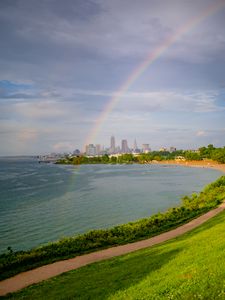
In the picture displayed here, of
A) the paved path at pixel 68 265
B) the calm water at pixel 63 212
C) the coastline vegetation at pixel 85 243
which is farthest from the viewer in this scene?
the calm water at pixel 63 212

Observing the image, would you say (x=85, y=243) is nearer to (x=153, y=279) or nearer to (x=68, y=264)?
(x=68, y=264)

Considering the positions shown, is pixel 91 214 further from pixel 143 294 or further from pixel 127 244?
pixel 143 294

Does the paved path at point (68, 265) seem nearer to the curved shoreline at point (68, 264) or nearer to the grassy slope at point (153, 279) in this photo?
the curved shoreline at point (68, 264)

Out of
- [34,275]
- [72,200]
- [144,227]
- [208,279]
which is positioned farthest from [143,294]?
[72,200]

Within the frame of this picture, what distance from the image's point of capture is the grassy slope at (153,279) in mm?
11352

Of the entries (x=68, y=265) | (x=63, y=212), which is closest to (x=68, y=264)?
(x=68, y=265)

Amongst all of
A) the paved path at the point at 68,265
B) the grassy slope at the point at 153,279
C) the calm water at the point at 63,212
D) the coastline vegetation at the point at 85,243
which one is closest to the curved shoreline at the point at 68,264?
the paved path at the point at 68,265

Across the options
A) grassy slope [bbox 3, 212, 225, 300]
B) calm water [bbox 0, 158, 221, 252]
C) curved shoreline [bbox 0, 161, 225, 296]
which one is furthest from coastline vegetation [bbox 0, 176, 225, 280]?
calm water [bbox 0, 158, 221, 252]

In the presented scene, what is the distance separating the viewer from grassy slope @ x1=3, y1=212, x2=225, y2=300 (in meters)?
11.4

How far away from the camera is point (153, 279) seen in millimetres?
13922

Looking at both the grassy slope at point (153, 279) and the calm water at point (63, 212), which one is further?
the calm water at point (63, 212)

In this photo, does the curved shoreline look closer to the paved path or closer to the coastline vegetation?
the paved path

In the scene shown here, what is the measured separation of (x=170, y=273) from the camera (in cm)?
1427

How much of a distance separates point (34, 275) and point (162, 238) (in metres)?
13.1
